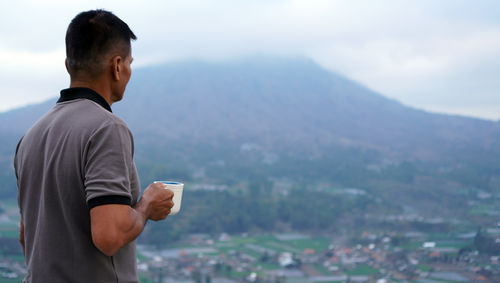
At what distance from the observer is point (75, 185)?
114 cm

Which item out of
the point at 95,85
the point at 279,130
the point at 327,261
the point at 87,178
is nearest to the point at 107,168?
the point at 87,178

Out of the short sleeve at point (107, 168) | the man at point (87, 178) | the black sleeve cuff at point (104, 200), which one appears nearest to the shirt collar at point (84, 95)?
the man at point (87, 178)

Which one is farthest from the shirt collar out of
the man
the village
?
the village

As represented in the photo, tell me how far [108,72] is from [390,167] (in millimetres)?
31119

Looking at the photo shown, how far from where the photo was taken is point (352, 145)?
37.9 metres

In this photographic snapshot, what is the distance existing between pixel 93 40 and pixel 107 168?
34 cm

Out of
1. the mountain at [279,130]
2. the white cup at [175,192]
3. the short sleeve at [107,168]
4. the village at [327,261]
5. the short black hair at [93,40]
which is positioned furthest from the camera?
the mountain at [279,130]

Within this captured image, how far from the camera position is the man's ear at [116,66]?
1.25 m

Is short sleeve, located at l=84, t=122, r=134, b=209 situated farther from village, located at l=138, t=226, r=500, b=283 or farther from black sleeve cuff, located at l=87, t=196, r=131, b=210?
village, located at l=138, t=226, r=500, b=283

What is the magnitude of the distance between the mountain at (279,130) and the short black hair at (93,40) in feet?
58.3

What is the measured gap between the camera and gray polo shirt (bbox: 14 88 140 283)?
1.10m

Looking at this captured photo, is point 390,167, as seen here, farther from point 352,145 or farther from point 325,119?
point 325,119

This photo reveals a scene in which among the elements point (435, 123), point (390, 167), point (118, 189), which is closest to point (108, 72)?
point (118, 189)

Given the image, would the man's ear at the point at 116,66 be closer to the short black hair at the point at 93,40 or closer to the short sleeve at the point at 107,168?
the short black hair at the point at 93,40
